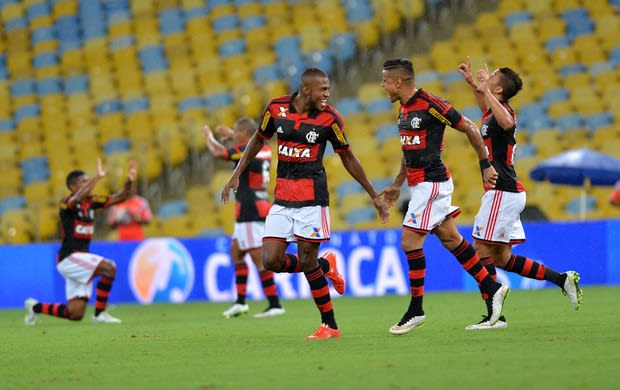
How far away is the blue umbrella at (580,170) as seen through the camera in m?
18.4

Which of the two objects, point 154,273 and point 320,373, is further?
point 154,273

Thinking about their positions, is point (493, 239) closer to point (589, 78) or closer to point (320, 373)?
point (320, 373)

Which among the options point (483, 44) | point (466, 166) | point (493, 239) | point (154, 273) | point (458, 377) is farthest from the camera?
point (483, 44)

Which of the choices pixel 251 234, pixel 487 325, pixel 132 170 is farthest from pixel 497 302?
pixel 132 170

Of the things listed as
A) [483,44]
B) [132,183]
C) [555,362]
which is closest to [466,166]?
[483,44]

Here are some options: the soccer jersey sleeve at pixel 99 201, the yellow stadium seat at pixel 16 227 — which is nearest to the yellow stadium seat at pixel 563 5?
the yellow stadium seat at pixel 16 227

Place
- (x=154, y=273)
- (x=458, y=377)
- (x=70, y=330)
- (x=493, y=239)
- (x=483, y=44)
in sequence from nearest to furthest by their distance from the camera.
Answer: (x=458, y=377) < (x=493, y=239) < (x=70, y=330) < (x=154, y=273) < (x=483, y=44)

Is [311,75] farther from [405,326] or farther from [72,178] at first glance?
[72,178]

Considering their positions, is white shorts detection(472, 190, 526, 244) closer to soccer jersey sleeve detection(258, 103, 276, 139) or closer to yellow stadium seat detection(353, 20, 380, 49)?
soccer jersey sleeve detection(258, 103, 276, 139)

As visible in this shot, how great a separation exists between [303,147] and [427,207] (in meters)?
1.17

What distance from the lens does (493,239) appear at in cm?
1032

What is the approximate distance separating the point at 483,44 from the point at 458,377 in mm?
17838

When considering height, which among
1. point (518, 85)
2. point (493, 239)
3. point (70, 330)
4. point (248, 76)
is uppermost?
point (248, 76)

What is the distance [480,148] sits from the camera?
9500 mm
